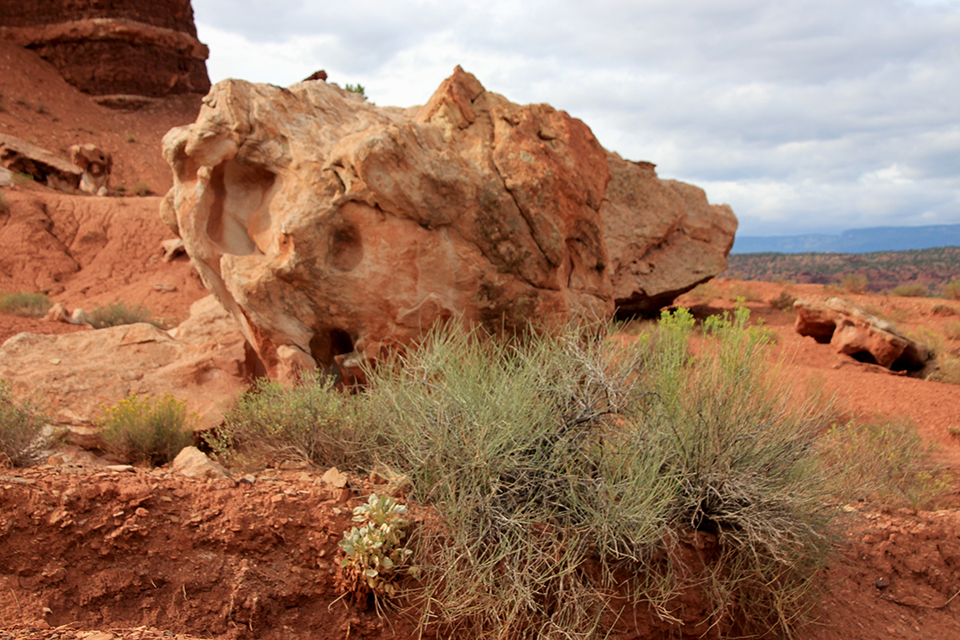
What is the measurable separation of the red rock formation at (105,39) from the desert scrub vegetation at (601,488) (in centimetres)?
2501

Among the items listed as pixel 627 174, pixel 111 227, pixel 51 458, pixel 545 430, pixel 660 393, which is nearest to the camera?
pixel 545 430

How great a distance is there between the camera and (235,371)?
5.69m

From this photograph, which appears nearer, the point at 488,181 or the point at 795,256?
the point at 488,181

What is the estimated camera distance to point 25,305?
9.08 m

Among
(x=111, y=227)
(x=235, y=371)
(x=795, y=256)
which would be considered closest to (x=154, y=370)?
(x=235, y=371)

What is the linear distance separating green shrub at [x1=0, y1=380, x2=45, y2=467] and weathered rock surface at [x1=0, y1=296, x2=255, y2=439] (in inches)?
23.0

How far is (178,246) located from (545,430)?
420 inches

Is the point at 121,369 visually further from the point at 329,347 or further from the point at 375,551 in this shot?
the point at 375,551

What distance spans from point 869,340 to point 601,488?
21.3 ft

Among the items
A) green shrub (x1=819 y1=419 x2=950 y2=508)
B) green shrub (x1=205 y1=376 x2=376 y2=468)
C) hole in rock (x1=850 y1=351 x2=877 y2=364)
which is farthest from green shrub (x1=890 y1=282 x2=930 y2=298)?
green shrub (x1=205 y1=376 x2=376 y2=468)

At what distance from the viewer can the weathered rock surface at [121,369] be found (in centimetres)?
487

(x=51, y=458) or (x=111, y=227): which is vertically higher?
(x=111, y=227)

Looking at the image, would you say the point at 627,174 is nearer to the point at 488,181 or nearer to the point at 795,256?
the point at 488,181

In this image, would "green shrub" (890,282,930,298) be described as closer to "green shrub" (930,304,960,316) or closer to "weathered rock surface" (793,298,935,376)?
"green shrub" (930,304,960,316)
